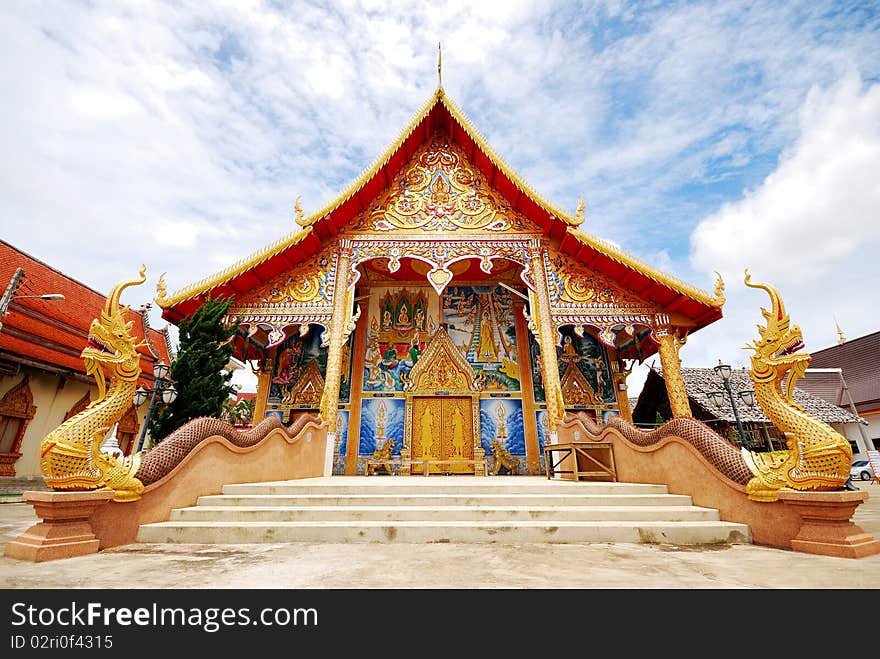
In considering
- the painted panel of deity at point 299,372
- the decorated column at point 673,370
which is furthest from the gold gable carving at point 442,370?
the decorated column at point 673,370

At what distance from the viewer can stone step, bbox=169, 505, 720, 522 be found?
364 cm

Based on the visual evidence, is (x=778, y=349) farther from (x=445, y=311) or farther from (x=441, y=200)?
(x=445, y=311)

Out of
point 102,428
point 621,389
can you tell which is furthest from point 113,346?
point 621,389

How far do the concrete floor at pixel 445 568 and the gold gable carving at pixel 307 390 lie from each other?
678cm

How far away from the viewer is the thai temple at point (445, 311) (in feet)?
27.2

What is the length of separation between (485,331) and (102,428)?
8.48 metres

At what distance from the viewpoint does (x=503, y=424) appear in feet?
31.8

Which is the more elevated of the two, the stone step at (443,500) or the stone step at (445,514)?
the stone step at (443,500)

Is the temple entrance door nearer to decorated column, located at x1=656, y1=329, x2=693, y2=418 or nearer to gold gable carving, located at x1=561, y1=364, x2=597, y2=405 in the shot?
gold gable carving, located at x1=561, y1=364, x2=597, y2=405

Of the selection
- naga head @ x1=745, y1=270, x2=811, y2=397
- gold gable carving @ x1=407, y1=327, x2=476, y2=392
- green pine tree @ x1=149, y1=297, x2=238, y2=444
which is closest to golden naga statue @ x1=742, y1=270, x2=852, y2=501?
naga head @ x1=745, y1=270, x2=811, y2=397

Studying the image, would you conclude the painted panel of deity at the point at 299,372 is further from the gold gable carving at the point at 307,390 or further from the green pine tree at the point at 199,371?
the green pine tree at the point at 199,371
